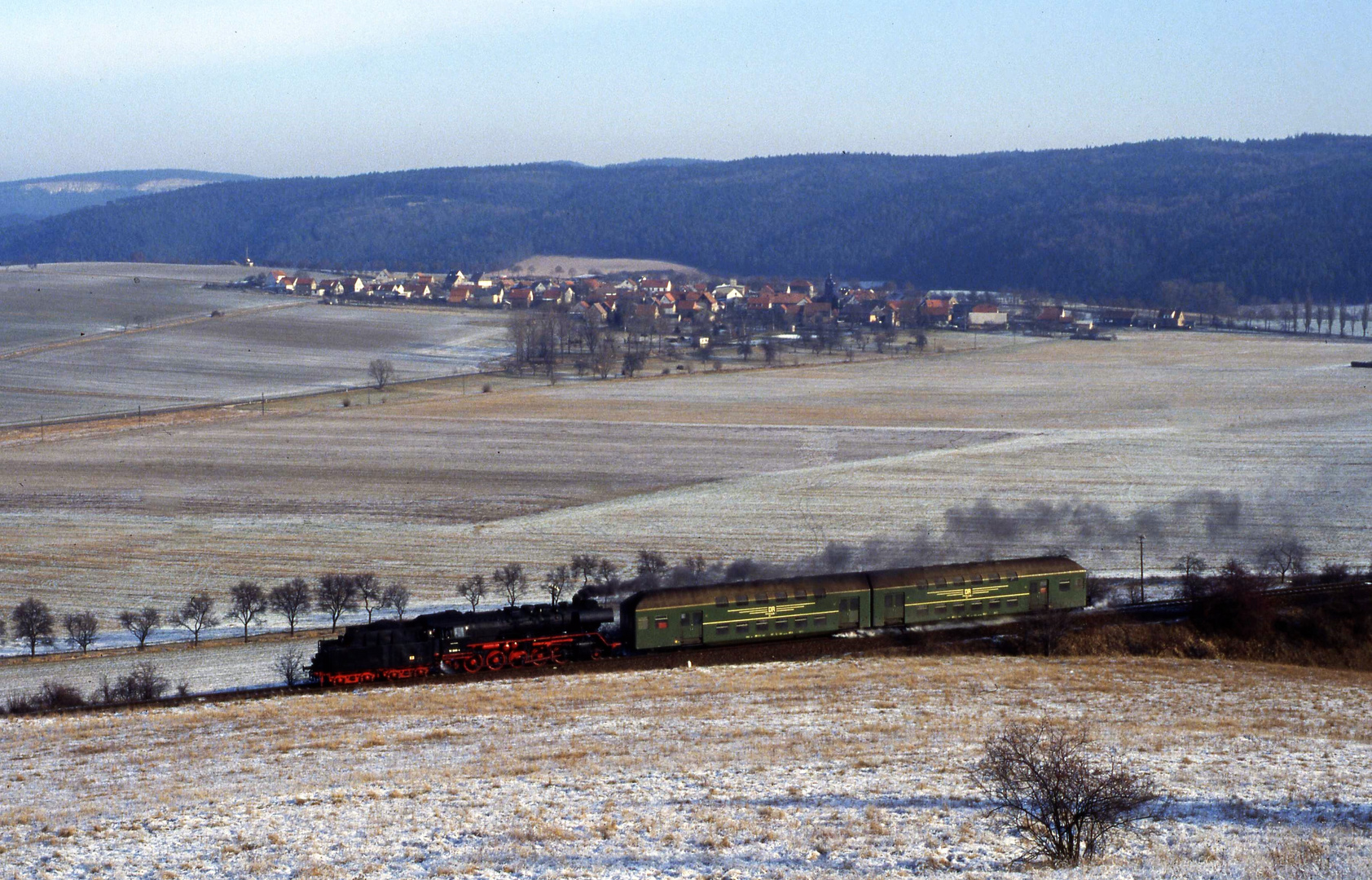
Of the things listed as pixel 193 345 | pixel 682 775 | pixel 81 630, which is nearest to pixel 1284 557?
pixel 682 775

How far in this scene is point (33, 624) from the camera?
3128cm

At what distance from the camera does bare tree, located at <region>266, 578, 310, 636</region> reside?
3306 centimetres

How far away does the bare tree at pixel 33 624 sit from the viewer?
102 feet

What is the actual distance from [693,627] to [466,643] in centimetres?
521

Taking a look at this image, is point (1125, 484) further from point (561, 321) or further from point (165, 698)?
point (561, 321)

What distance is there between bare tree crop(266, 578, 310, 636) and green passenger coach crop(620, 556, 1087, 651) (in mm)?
10388

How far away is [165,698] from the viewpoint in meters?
25.6

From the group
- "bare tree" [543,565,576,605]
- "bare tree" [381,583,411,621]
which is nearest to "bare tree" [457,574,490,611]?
"bare tree" [381,583,411,621]

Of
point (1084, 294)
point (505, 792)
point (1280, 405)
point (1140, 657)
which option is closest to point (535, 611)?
point (505, 792)

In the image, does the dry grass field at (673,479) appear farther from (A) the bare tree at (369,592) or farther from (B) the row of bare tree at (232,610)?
(B) the row of bare tree at (232,610)

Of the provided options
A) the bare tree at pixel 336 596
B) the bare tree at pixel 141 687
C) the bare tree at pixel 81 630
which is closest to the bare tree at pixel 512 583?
the bare tree at pixel 336 596

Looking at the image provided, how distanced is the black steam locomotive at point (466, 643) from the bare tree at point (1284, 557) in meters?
21.0

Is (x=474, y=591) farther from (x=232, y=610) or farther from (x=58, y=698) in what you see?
(x=58, y=698)

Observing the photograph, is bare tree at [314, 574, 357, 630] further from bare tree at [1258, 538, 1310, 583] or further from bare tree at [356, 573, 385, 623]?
bare tree at [1258, 538, 1310, 583]
